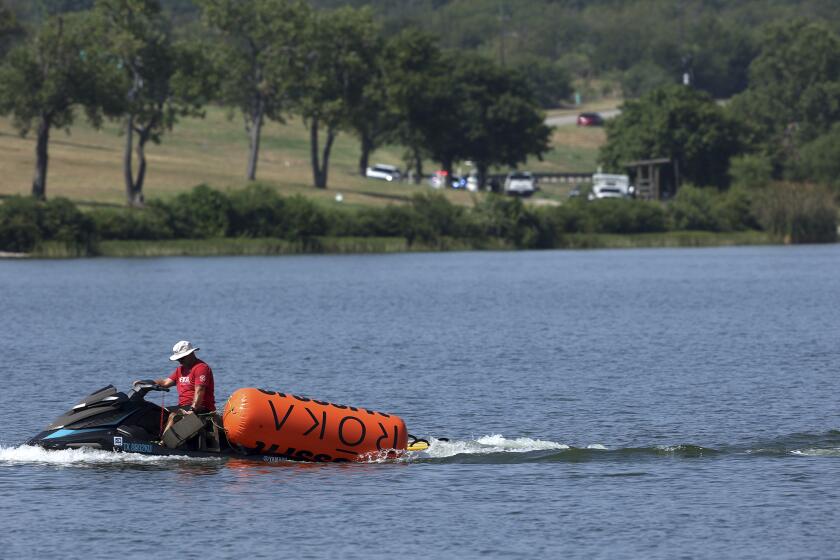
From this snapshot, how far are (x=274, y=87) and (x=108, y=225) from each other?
1425 inches

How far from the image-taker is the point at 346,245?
413 ft

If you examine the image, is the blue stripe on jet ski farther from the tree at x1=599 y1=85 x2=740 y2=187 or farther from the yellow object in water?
the tree at x1=599 y1=85 x2=740 y2=187

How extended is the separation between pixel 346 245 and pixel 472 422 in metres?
88.0

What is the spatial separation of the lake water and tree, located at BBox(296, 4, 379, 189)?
61.5 metres

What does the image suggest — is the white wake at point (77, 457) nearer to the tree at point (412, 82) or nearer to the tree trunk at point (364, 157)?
the tree at point (412, 82)

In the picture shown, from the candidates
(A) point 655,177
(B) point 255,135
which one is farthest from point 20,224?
(A) point 655,177

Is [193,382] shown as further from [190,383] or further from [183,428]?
[183,428]

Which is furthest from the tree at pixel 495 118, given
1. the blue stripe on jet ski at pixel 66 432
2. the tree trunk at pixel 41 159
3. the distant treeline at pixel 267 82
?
the blue stripe on jet ski at pixel 66 432

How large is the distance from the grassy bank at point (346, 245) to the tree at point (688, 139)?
2811 centimetres

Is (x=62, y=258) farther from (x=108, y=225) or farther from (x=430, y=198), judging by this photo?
(x=430, y=198)

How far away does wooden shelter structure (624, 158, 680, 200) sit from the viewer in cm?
16462

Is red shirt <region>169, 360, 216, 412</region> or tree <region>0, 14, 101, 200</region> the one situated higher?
tree <region>0, 14, 101, 200</region>

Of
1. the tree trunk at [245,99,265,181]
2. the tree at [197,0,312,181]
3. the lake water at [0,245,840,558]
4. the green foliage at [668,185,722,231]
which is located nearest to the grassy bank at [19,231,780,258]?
the green foliage at [668,185,722,231]

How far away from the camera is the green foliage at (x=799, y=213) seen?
454 ft
